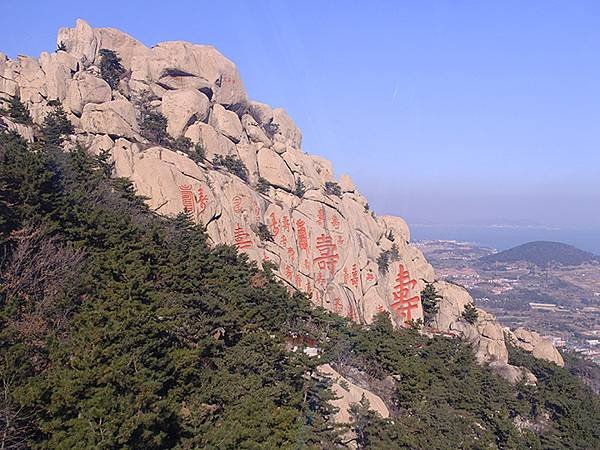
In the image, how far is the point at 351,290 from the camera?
20.2 m

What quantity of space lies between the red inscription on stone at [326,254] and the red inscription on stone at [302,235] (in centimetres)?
53

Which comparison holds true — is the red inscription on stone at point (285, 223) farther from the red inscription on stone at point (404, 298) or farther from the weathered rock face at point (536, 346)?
the weathered rock face at point (536, 346)

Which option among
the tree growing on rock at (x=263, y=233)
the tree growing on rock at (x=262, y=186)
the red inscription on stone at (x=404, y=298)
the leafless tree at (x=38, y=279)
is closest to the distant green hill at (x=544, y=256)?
the red inscription on stone at (x=404, y=298)

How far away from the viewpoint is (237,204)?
18.6 m

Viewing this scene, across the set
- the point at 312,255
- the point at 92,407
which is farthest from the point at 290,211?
the point at 92,407

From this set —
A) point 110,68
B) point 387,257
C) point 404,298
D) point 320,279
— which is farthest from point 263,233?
point 110,68

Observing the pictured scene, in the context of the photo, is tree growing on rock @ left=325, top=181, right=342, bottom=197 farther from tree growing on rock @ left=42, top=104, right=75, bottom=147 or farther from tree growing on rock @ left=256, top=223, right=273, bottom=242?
tree growing on rock @ left=42, top=104, right=75, bottom=147

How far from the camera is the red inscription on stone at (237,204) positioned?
1852cm

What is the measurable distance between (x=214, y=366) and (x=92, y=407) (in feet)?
11.0

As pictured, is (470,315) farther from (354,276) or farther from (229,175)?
(229,175)

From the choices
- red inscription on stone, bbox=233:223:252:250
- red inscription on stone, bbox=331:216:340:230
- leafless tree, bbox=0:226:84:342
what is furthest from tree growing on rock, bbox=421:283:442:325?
leafless tree, bbox=0:226:84:342

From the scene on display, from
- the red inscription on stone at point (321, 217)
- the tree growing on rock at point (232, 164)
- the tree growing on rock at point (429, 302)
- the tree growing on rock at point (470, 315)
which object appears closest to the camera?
the tree growing on rock at point (232, 164)

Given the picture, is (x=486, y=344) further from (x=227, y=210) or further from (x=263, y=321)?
(x=263, y=321)

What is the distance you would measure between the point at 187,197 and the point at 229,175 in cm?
256
